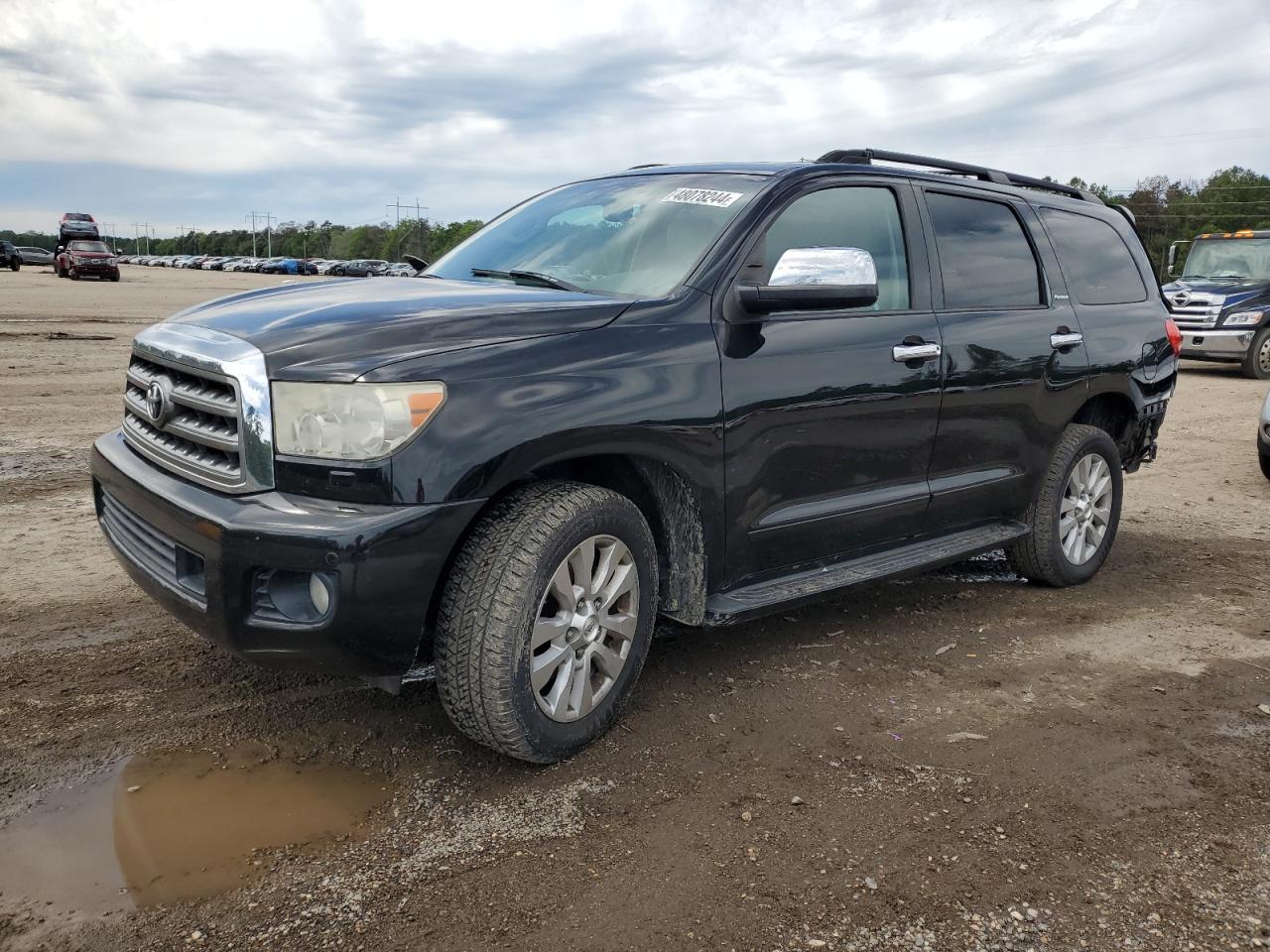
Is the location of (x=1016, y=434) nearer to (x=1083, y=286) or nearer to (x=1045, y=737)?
(x=1083, y=286)

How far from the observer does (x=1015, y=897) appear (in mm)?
2572

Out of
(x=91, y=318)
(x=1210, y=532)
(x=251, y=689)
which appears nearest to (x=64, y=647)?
(x=251, y=689)

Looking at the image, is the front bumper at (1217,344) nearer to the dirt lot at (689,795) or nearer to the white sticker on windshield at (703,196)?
the dirt lot at (689,795)

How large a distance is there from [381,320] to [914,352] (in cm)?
209

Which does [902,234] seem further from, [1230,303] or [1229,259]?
[1229,259]

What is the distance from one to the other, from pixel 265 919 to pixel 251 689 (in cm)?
129

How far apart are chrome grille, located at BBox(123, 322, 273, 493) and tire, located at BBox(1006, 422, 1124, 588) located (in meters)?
3.62

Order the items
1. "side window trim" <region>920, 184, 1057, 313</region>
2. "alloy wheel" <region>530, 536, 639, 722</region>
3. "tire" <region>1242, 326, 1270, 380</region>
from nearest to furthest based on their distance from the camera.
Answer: "alloy wheel" <region>530, 536, 639, 722</region>, "side window trim" <region>920, 184, 1057, 313</region>, "tire" <region>1242, 326, 1270, 380</region>

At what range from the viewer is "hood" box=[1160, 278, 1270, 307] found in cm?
1591

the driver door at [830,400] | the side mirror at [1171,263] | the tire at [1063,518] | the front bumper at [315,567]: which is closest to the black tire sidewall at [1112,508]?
the tire at [1063,518]

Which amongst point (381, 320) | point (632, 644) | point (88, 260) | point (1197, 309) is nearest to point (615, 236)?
point (381, 320)

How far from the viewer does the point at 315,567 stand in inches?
105

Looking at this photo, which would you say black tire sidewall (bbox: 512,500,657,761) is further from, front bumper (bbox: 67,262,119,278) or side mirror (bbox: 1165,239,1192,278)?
front bumper (bbox: 67,262,119,278)

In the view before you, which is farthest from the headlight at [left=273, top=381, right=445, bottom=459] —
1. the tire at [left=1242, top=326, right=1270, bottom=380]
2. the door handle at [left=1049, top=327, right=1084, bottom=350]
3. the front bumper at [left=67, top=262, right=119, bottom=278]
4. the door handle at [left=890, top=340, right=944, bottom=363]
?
the front bumper at [left=67, top=262, right=119, bottom=278]
